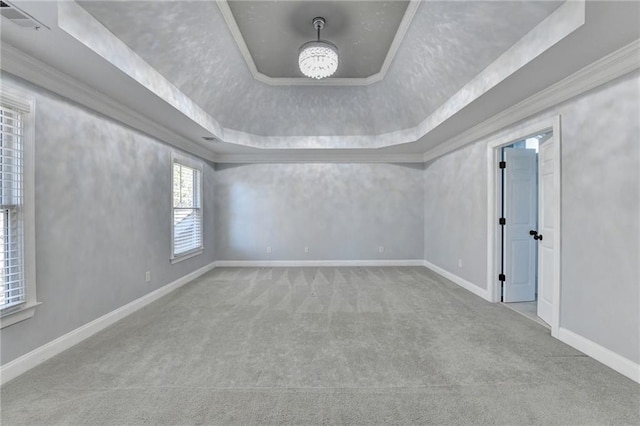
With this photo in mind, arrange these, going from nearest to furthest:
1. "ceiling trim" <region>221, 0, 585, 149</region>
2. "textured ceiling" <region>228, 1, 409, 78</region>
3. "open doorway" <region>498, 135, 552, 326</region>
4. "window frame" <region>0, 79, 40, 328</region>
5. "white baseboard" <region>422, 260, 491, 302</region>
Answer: "ceiling trim" <region>221, 0, 585, 149</region> → "window frame" <region>0, 79, 40, 328</region> → "textured ceiling" <region>228, 1, 409, 78</region> → "open doorway" <region>498, 135, 552, 326</region> → "white baseboard" <region>422, 260, 491, 302</region>

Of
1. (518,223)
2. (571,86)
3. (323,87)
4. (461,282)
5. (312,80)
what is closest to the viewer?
(571,86)

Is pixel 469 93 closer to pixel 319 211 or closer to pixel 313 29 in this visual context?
pixel 313 29

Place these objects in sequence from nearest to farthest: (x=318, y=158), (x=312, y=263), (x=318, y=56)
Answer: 1. (x=318, y=56)
2. (x=318, y=158)
3. (x=312, y=263)

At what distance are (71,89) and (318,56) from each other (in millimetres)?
2377

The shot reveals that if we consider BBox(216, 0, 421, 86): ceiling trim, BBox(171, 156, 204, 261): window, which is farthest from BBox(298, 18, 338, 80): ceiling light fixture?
BBox(171, 156, 204, 261): window

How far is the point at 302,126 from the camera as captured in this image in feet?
16.6

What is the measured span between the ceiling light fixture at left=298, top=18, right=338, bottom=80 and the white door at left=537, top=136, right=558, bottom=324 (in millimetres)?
2539

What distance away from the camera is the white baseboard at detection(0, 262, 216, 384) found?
79.3 inches

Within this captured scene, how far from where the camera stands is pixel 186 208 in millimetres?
4793

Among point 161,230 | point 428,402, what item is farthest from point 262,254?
point 428,402

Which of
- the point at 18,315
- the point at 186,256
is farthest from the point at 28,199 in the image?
the point at 186,256

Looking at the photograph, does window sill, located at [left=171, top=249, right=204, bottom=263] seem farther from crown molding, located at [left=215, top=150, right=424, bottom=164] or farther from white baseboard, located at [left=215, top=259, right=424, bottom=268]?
crown molding, located at [left=215, top=150, right=424, bottom=164]

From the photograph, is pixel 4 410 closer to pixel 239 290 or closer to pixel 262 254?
pixel 239 290

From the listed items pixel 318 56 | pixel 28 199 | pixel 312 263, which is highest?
pixel 318 56
